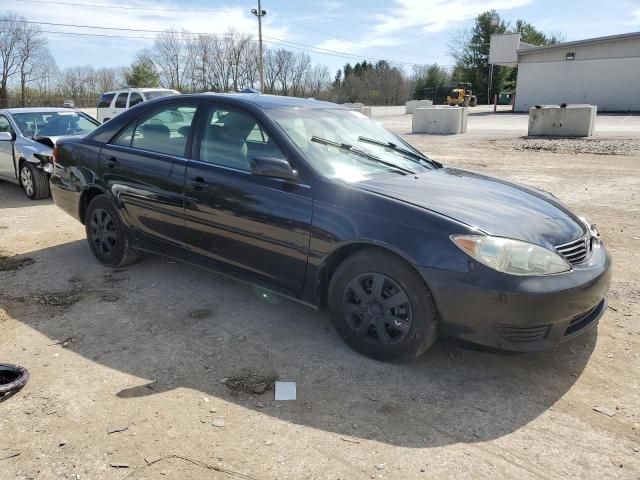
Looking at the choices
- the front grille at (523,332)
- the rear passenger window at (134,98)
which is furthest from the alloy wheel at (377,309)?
the rear passenger window at (134,98)

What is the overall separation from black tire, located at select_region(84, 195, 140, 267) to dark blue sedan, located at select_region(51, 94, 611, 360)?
0.04 meters

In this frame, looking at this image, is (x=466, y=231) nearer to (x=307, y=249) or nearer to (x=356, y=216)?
(x=356, y=216)

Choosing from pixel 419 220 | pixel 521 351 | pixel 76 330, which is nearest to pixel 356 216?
pixel 419 220

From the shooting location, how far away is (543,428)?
8.72 feet

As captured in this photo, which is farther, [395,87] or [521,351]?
[395,87]

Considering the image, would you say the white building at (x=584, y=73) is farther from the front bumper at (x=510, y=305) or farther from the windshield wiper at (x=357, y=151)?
the front bumper at (x=510, y=305)

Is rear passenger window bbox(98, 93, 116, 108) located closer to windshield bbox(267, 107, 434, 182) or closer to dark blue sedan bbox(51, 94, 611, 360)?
dark blue sedan bbox(51, 94, 611, 360)

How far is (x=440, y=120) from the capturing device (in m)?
21.9

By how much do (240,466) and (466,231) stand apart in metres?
1.69

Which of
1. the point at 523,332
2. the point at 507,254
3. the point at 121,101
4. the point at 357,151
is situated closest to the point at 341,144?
the point at 357,151

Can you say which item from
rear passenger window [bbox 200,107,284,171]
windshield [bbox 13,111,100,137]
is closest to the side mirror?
rear passenger window [bbox 200,107,284,171]

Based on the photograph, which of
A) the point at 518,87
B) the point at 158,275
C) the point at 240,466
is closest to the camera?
the point at 240,466

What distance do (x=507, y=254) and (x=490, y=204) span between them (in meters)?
0.57

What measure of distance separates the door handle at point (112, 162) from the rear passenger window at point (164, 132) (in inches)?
6.4
